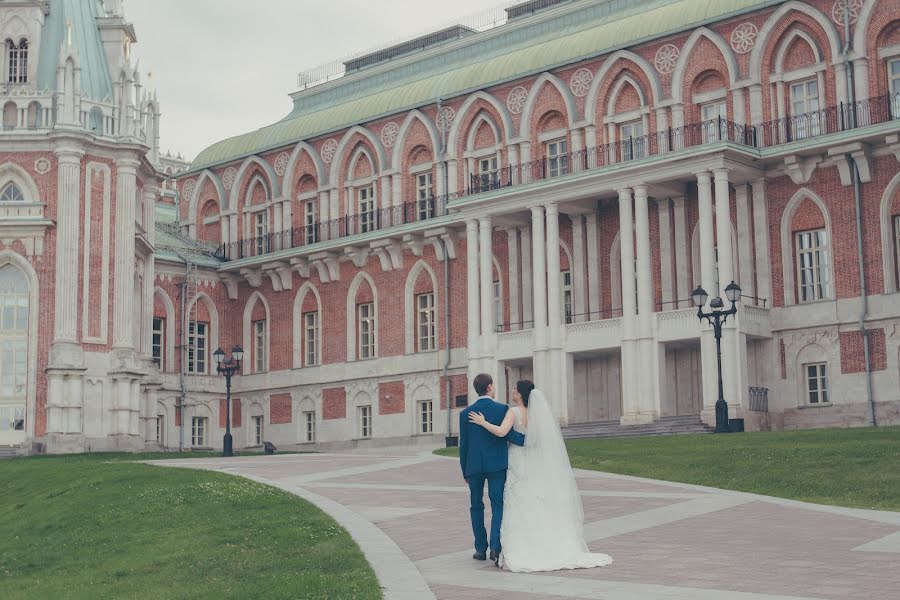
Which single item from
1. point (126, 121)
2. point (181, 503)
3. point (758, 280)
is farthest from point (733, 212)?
point (181, 503)

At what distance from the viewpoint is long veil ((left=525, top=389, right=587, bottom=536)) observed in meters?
13.6

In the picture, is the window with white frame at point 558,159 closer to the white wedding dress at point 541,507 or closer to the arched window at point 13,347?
the arched window at point 13,347

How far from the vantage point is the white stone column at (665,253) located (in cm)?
4212

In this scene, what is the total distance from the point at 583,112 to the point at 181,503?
27.9 meters

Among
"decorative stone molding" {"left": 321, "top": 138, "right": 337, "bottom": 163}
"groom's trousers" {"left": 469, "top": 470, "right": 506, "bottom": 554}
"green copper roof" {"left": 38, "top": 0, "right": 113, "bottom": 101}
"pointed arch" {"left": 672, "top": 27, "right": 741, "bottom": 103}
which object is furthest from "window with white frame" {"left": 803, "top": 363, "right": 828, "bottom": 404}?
"groom's trousers" {"left": 469, "top": 470, "right": 506, "bottom": 554}

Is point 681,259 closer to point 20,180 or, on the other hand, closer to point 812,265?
point 812,265

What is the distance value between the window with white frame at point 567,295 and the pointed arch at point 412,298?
6.27 metres

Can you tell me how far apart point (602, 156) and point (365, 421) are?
14496mm

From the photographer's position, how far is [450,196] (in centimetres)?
4894

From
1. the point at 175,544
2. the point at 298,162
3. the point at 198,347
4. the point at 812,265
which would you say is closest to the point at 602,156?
the point at 812,265

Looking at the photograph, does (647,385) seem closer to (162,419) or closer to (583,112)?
(583,112)

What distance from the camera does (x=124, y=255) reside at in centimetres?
4712

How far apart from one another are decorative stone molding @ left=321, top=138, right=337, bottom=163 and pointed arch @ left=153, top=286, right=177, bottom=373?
8477mm

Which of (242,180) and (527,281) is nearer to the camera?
(527,281)
